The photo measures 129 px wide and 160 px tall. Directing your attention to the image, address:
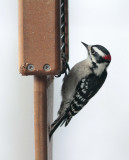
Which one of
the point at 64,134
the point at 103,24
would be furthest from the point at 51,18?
the point at 64,134

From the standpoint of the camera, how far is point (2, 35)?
1.14 meters

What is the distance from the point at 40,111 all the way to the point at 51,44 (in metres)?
0.16

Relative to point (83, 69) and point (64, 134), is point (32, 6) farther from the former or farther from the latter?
point (64, 134)

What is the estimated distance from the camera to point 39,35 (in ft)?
2.06

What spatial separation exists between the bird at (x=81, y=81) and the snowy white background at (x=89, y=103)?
256 mm

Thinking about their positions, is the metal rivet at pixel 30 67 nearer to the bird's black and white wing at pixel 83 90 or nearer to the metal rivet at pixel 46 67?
the metal rivet at pixel 46 67

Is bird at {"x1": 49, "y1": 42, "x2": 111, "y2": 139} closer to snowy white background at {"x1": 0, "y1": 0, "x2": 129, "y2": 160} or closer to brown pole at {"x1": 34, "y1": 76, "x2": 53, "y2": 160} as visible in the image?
brown pole at {"x1": 34, "y1": 76, "x2": 53, "y2": 160}

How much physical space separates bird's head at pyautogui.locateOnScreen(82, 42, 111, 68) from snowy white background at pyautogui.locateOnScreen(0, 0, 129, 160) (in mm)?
253

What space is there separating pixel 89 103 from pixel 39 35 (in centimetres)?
59

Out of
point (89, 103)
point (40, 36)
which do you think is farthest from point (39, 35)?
point (89, 103)

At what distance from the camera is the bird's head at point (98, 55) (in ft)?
2.74

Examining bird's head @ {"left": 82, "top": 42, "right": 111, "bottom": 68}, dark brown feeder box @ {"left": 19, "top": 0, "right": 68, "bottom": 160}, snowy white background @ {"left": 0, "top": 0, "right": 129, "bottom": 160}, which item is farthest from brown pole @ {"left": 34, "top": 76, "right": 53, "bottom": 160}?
snowy white background @ {"left": 0, "top": 0, "right": 129, "bottom": 160}

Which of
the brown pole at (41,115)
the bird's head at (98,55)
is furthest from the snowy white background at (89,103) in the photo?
the brown pole at (41,115)

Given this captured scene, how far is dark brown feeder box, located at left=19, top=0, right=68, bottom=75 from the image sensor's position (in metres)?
0.62
